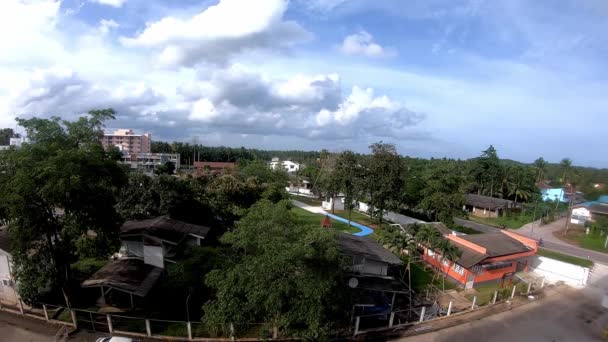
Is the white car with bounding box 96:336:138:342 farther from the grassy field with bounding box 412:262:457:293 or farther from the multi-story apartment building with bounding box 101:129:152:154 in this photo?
the multi-story apartment building with bounding box 101:129:152:154

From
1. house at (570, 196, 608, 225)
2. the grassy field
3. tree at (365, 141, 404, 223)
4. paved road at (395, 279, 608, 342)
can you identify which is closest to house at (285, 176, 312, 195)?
tree at (365, 141, 404, 223)

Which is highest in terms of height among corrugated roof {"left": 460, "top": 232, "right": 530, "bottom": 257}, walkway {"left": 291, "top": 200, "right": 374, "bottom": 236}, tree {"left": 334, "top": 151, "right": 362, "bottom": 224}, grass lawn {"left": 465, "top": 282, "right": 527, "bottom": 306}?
tree {"left": 334, "top": 151, "right": 362, "bottom": 224}

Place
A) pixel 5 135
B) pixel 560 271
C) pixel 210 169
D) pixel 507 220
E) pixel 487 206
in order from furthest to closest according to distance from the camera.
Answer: pixel 5 135 < pixel 210 169 < pixel 487 206 < pixel 507 220 < pixel 560 271

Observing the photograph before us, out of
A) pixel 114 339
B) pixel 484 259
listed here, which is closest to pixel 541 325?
pixel 484 259

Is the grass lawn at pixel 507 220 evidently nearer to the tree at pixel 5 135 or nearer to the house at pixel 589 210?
the house at pixel 589 210

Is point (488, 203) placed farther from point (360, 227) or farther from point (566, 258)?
point (360, 227)
